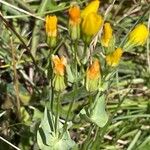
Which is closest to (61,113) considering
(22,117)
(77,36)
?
(22,117)

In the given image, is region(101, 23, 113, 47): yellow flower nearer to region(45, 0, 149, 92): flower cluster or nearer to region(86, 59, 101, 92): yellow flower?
region(45, 0, 149, 92): flower cluster

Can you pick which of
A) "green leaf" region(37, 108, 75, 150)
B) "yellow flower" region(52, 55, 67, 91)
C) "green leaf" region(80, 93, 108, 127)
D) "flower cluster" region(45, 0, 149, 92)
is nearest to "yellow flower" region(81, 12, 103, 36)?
"flower cluster" region(45, 0, 149, 92)

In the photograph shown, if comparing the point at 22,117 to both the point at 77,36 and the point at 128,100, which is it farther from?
the point at 77,36

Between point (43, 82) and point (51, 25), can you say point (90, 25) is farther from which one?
point (43, 82)

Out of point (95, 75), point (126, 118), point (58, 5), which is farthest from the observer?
point (58, 5)

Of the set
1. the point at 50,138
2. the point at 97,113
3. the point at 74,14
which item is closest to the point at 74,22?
the point at 74,14
